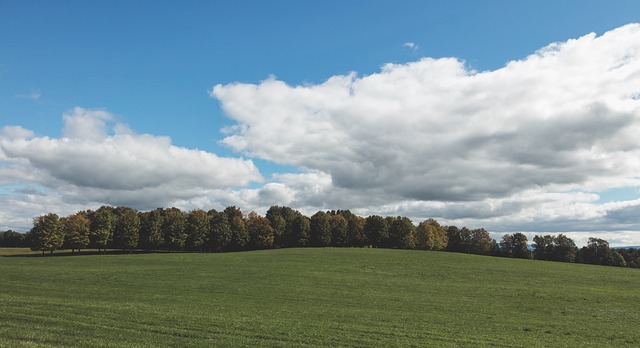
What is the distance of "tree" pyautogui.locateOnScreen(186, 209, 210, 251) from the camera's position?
117000mm

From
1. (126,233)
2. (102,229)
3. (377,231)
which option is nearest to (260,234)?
(126,233)

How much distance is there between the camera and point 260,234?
12612 cm

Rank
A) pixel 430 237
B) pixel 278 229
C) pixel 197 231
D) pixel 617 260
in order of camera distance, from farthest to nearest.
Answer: pixel 430 237
pixel 617 260
pixel 278 229
pixel 197 231

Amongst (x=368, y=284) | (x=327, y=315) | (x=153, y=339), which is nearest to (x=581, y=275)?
(x=368, y=284)

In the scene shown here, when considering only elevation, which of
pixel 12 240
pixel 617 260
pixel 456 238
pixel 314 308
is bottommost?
pixel 617 260

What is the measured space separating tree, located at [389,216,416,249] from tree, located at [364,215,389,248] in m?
2.22

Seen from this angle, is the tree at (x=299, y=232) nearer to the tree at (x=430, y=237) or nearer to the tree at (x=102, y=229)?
Answer: the tree at (x=430, y=237)

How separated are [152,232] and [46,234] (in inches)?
980

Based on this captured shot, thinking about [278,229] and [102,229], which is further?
[278,229]

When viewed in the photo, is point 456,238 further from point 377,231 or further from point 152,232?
point 152,232

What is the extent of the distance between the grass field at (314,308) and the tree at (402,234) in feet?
216

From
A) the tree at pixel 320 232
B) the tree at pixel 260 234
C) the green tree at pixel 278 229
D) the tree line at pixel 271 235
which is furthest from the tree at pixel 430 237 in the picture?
the tree at pixel 260 234

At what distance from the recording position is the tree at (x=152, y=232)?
110 m

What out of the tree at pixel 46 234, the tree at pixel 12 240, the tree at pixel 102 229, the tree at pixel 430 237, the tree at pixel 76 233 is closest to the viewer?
the tree at pixel 46 234
